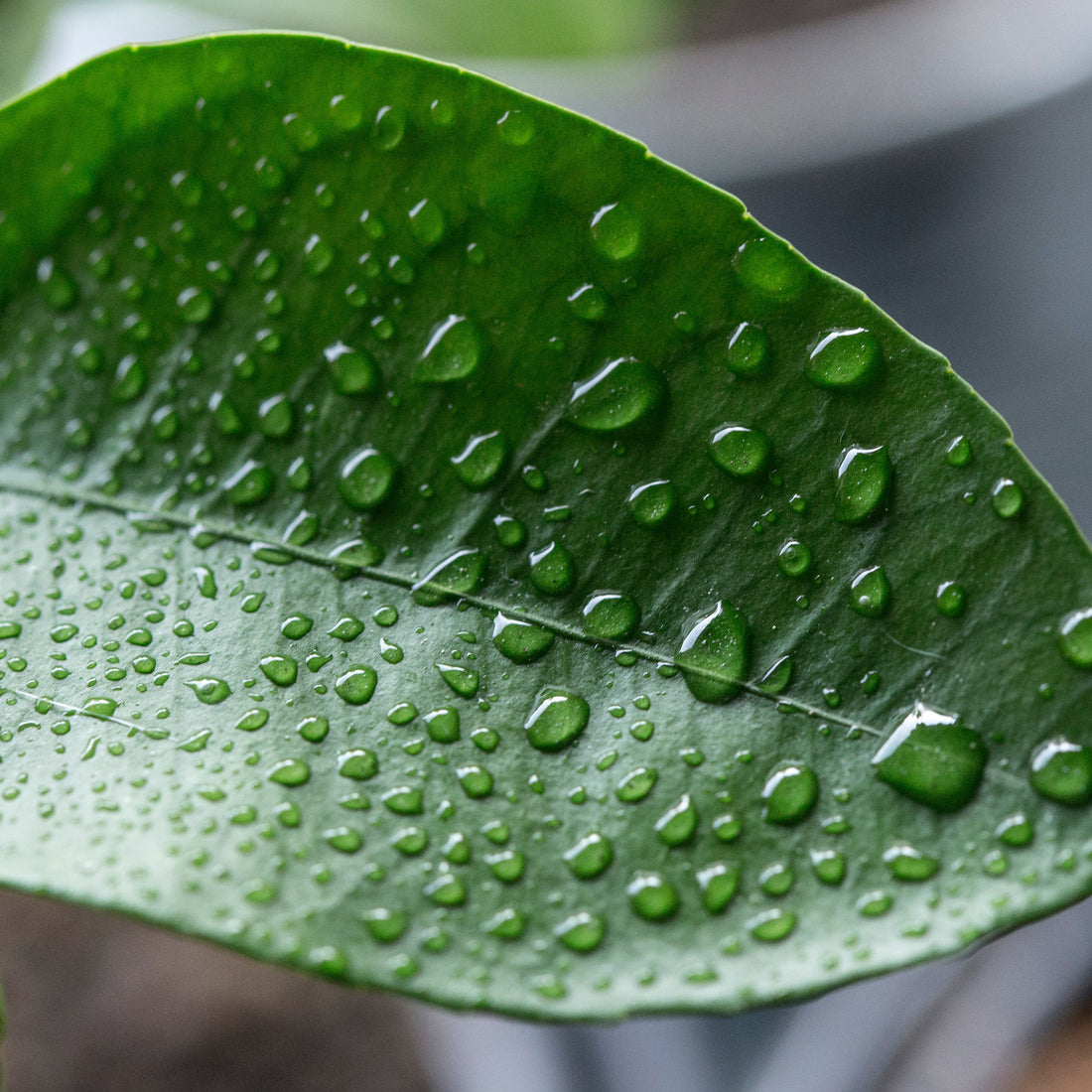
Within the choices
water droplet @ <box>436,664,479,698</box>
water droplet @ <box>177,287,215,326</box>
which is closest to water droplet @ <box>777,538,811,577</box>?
water droplet @ <box>436,664,479,698</box>

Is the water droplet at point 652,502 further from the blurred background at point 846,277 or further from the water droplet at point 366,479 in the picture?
the blurred background at point 846,277

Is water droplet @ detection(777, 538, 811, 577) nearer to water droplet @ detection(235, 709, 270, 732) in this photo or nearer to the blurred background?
water droplet @ detection(235, 709, 270, 732)

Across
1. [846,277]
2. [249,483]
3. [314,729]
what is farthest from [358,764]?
[846,277]

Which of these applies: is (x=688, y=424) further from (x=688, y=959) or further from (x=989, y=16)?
(x=989, y=16)

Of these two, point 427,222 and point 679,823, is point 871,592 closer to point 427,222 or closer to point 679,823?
point 679,823

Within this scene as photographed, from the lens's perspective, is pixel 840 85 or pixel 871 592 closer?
pixel 871 592

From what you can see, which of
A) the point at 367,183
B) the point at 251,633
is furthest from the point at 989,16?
the point at 251,633
